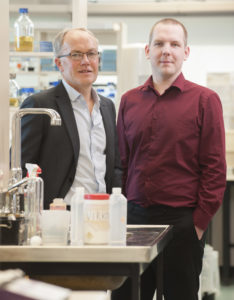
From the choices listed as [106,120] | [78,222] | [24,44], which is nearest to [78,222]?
[78,222]

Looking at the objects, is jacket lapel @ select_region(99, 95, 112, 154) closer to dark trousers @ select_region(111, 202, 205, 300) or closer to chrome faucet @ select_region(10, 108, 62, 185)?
dark trousers @ select_region(111, 202, 205, 300)

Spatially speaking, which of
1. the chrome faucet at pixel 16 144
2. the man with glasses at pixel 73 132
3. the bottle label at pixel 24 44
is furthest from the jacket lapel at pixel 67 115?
the bottle label at pixel 24 44

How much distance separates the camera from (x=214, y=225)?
6332 millimetres

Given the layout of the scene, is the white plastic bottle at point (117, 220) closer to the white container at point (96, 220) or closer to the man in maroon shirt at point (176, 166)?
the white container at point (96, 220)

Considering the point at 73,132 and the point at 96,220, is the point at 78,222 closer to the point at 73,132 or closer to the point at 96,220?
the point at 96,220

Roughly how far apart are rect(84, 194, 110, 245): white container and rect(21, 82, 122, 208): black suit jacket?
545 millimetres

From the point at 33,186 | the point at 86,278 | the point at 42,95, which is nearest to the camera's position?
the point at 86,278

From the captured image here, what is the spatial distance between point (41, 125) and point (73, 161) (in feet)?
0.66

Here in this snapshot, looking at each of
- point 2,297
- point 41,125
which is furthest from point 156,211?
point 2,297

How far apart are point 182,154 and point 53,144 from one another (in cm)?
61

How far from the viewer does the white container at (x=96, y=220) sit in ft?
6.54

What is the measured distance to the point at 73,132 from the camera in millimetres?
2639

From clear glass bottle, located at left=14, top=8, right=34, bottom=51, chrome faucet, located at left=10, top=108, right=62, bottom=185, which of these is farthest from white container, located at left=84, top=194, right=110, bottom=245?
clear glass bottle, located at left=14, top=8, right=34, bottom=51

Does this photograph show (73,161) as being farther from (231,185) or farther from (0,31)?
(231,185)
